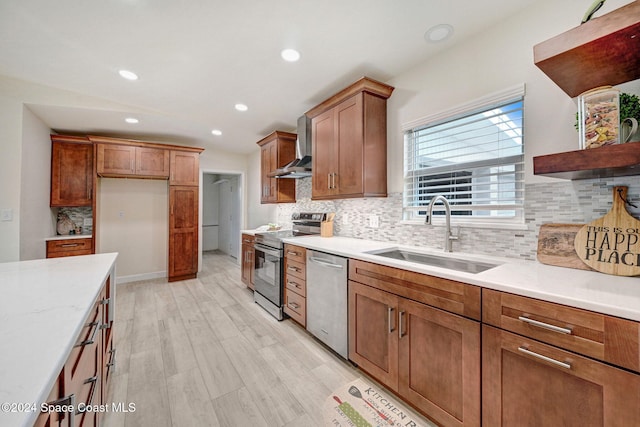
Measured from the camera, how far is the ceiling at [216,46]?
170 cm

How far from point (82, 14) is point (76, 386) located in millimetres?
2369

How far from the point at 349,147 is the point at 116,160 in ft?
12.5

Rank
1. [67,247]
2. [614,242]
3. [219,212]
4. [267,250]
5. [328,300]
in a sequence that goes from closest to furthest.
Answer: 1. [614,242]
2. [328,300]
3. [267,250]
4. [67,247]
5. [219,212]

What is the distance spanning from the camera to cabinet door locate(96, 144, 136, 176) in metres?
3.89

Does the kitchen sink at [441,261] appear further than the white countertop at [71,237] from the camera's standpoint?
No

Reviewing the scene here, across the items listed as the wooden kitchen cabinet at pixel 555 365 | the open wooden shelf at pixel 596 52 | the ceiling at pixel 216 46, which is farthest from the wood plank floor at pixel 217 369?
the ceiling at pixel 216 46

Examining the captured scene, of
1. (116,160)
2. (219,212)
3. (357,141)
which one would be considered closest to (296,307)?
(357,141)

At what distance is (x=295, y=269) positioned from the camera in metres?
2.64

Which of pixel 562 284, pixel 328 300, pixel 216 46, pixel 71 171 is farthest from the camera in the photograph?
pixel 71 171

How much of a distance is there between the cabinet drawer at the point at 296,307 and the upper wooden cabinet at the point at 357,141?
1.11 metres

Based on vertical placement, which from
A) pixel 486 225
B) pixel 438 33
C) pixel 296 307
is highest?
pixel 438 33

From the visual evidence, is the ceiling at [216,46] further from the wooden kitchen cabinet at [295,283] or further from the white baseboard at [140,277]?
the white baseboard at [140,277]

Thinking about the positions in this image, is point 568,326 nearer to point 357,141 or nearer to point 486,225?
point 486,225

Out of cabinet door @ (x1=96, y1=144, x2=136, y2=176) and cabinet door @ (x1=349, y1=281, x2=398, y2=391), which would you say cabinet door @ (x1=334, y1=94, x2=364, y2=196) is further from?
cabinet door @ (x1=96, y1=144, x2=136, y2=176)
